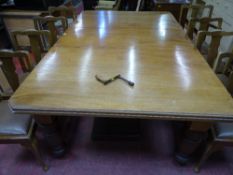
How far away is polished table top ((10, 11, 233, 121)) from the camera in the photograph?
0.86m

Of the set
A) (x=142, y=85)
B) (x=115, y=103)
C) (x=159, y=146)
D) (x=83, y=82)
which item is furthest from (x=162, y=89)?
(x=159, y=146)

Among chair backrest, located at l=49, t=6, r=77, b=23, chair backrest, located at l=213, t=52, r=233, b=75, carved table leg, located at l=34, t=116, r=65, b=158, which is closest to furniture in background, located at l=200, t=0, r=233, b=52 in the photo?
chair backrest, located at l=213, t=52, r=233, b=75

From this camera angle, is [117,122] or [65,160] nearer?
[65,160]

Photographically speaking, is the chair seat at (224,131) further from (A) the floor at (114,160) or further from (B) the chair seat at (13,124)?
(B) the chair seat at (13,124)

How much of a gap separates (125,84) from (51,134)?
0.59 metres

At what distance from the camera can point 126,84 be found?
3.28ft

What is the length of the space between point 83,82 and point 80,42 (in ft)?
1.89

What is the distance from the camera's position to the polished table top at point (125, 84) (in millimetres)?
855

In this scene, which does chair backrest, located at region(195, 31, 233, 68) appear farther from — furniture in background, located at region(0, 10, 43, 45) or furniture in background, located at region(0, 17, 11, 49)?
furniture in background, located at region(0, 17, 11, 49)

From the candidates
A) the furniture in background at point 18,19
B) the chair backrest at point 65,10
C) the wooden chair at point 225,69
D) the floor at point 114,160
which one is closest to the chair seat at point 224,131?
the wooden chair at point 225,69

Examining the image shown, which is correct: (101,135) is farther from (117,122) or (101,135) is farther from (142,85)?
(142,85)

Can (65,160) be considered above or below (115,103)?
below

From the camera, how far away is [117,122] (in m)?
1.61

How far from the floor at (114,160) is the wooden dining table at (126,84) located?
0.16 meters
